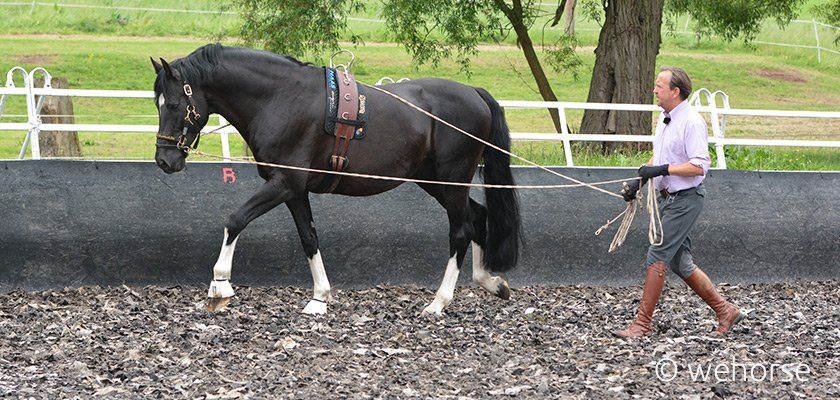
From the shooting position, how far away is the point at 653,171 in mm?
7418

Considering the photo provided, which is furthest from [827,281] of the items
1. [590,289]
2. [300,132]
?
[300,132]

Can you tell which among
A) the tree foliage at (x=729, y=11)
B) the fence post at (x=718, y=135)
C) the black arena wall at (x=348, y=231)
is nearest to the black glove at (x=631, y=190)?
the black arena wall at (x=348, y=231)

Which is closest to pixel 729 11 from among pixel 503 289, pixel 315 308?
pixel 503 289

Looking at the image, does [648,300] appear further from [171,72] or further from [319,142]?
[171,72]

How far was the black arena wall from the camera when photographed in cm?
927

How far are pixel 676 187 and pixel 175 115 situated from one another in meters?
3.48

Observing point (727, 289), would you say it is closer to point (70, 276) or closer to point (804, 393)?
point (804, 393)

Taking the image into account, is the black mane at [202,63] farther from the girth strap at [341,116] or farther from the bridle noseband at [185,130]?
the girth strap at [341,116]

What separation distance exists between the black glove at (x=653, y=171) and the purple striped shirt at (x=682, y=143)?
0.16 meters

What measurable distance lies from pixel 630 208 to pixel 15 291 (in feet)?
16.1

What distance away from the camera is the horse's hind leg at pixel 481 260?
917cm

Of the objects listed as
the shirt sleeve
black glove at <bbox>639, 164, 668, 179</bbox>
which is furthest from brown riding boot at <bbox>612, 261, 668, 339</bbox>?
the shirt sleeve

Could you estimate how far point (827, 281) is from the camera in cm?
1077

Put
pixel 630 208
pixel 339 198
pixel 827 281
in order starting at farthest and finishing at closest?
pixel 827 281, pixel 339 198, pixel 630 208
